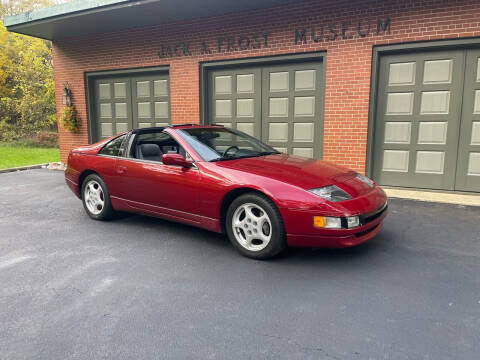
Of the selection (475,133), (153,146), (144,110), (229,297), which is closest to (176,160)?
(153,146)

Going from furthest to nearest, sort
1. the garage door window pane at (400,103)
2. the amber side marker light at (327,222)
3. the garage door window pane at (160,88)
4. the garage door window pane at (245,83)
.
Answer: the garage door window pane at (160,88) < the garage door window pane at (245,83) < the garage door window pane at (400,103) < the amber side marker light at (327,222)

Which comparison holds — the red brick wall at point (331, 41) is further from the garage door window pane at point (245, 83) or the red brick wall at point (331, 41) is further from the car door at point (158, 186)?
the car door at point (158, 186)

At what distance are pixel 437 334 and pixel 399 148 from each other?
5.43m

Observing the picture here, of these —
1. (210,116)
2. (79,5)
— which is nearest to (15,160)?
(79,5)

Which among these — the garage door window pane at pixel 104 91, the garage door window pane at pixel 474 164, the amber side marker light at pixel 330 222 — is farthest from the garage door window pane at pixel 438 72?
the garage door window pane at pixel 104 91

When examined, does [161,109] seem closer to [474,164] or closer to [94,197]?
[94,197]

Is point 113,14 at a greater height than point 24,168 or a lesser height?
greater

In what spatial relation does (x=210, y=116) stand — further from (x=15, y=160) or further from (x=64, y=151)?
(x=15, y=160)

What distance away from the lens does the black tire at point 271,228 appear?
3617mm

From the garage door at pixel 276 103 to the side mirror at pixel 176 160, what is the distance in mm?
4466

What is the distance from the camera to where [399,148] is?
731 centimetres

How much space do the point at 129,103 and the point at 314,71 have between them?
540 cm

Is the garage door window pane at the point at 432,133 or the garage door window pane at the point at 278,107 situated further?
the garage door window pane at the point at 278,107

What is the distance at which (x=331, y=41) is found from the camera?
24.3ft
